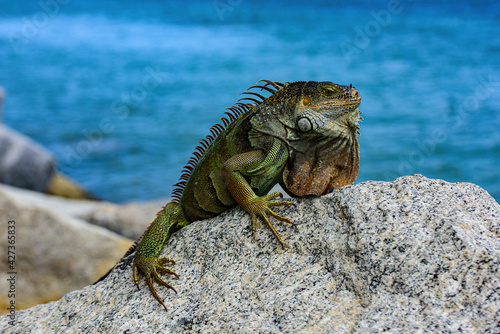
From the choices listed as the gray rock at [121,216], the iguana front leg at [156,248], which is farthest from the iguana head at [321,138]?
the gray rock at [121,216]

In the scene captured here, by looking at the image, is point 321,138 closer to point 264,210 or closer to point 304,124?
point 304,124

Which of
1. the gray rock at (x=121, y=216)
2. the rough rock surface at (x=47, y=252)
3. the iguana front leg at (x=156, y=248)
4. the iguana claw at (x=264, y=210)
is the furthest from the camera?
the gray rock at (x=121, y=216)

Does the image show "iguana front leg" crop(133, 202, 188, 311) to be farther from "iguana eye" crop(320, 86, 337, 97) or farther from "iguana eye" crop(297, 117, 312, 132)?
"iguana eye" crop(320, 86, 337, 97)

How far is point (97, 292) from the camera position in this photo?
10.8ft

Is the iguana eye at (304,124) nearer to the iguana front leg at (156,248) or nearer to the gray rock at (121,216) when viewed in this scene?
the iguana front leg at (156,248)

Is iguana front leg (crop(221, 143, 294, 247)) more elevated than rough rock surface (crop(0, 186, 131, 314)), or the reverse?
iguana front leg (crop(221, 143, 294, 247))

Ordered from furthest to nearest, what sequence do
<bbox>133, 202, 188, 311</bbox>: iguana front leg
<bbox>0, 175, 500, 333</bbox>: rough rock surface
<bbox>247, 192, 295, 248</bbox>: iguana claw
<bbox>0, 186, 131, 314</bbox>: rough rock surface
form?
<bbox>0, 186, 131, 314</bbox>: rough rock surface, <bbox>133, 202, 188, 311</bbox>: iguana front leg, <bbox>247, 192, 295, 248</bbox>: iguana claw, <bbox>0, 175, 500, 333</bbox>: rough rock surface

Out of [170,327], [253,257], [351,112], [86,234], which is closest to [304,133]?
[351,112]

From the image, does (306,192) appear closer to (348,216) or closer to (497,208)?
(348,216)

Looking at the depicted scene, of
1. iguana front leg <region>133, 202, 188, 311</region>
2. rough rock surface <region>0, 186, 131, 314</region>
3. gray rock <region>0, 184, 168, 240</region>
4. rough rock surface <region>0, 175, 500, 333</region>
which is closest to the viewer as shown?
rough rock surface <region>0, 175, 500, 333</region>

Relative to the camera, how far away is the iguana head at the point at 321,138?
303cm

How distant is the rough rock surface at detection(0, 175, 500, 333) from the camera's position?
2363 millimetres

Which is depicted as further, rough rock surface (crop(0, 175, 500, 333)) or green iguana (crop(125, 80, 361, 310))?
green iguana (crop(125, 80, 361, 310))

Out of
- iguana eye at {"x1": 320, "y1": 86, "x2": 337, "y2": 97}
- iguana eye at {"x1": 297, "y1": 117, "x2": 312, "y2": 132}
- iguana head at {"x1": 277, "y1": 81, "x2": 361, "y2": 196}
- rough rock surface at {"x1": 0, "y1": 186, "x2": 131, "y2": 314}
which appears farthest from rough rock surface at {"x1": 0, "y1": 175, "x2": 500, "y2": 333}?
rough rock surface at {"x1": 0, "y1": 186, "x2": 131, "y2": 314}
